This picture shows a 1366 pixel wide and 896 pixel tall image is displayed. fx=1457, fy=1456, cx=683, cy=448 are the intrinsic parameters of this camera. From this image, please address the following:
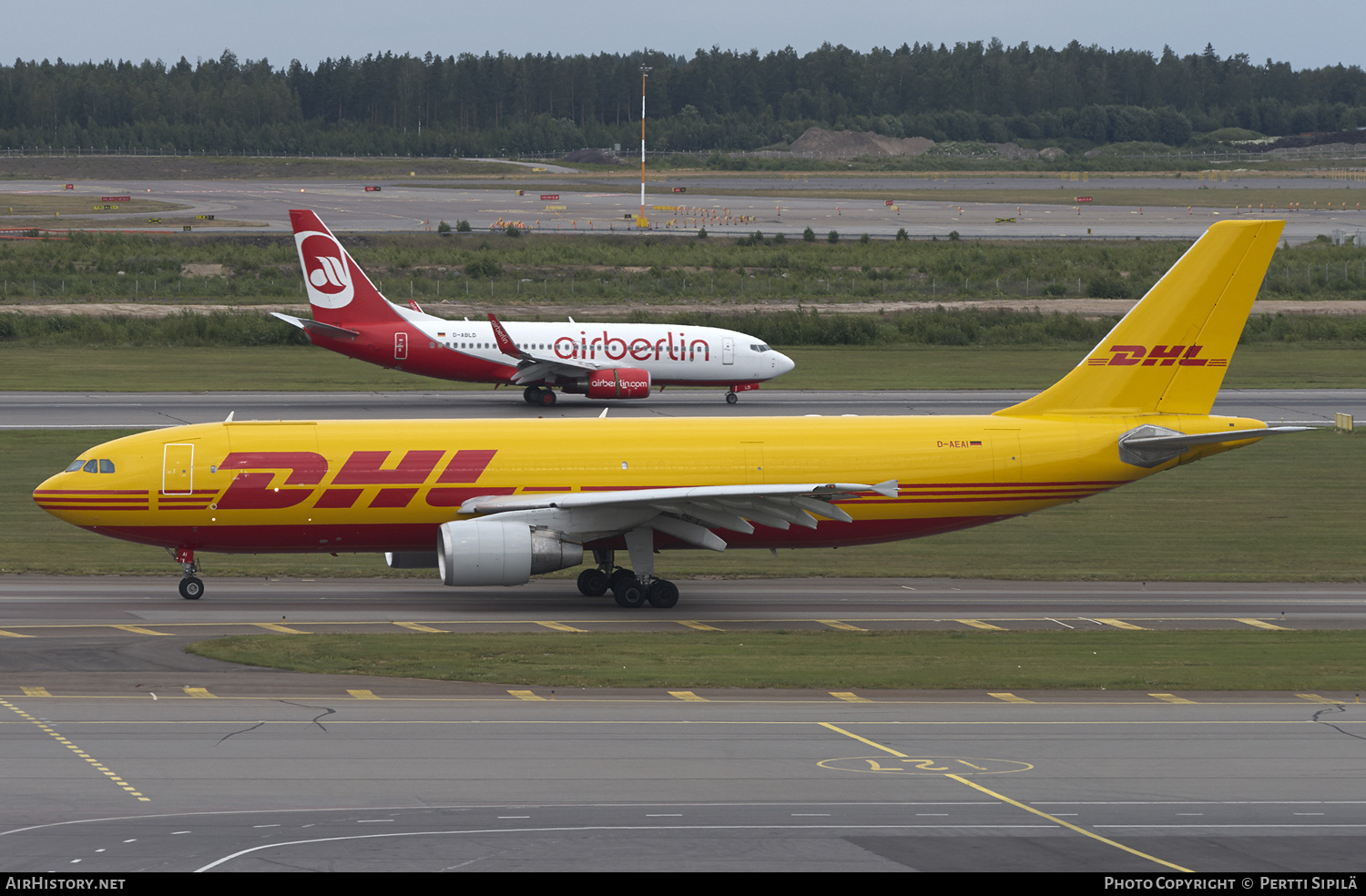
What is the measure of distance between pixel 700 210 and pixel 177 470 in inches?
5166

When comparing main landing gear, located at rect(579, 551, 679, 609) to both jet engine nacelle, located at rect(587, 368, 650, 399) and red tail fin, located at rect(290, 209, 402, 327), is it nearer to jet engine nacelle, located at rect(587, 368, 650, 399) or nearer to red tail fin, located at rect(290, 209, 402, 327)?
jet engine nacelle, located at rect(587, 368, 650, 399)

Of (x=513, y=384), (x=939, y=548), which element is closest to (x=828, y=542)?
(x=939, y=548)

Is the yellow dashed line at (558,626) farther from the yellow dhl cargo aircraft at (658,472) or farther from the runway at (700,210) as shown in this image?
the runway at (700,210)

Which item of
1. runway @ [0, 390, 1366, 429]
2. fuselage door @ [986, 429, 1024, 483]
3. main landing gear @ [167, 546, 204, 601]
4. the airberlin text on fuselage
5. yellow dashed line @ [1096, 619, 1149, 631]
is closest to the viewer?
yellow dashed line @ [1096, 619, 1149, 631]

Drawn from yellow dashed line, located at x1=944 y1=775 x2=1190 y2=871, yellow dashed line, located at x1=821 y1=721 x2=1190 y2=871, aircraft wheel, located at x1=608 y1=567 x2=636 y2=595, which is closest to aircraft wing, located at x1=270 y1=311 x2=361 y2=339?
aircraft wheel, located at x1=608 y1=567 x2=636 y2=595

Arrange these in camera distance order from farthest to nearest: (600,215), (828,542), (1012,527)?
(600,215), (1012,527), (828,542)

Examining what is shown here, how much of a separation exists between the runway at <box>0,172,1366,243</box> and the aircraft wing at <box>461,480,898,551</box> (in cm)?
10268

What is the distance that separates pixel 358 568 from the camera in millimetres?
39156

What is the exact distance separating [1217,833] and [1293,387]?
62375mm

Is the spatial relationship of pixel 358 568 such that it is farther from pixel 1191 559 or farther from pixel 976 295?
pixel 976 295

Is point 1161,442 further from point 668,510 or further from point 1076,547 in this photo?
point 668,510

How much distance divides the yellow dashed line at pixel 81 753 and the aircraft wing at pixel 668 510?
40.4 ft

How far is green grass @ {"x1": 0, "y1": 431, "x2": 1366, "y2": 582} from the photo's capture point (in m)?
39.3

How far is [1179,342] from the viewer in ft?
122
